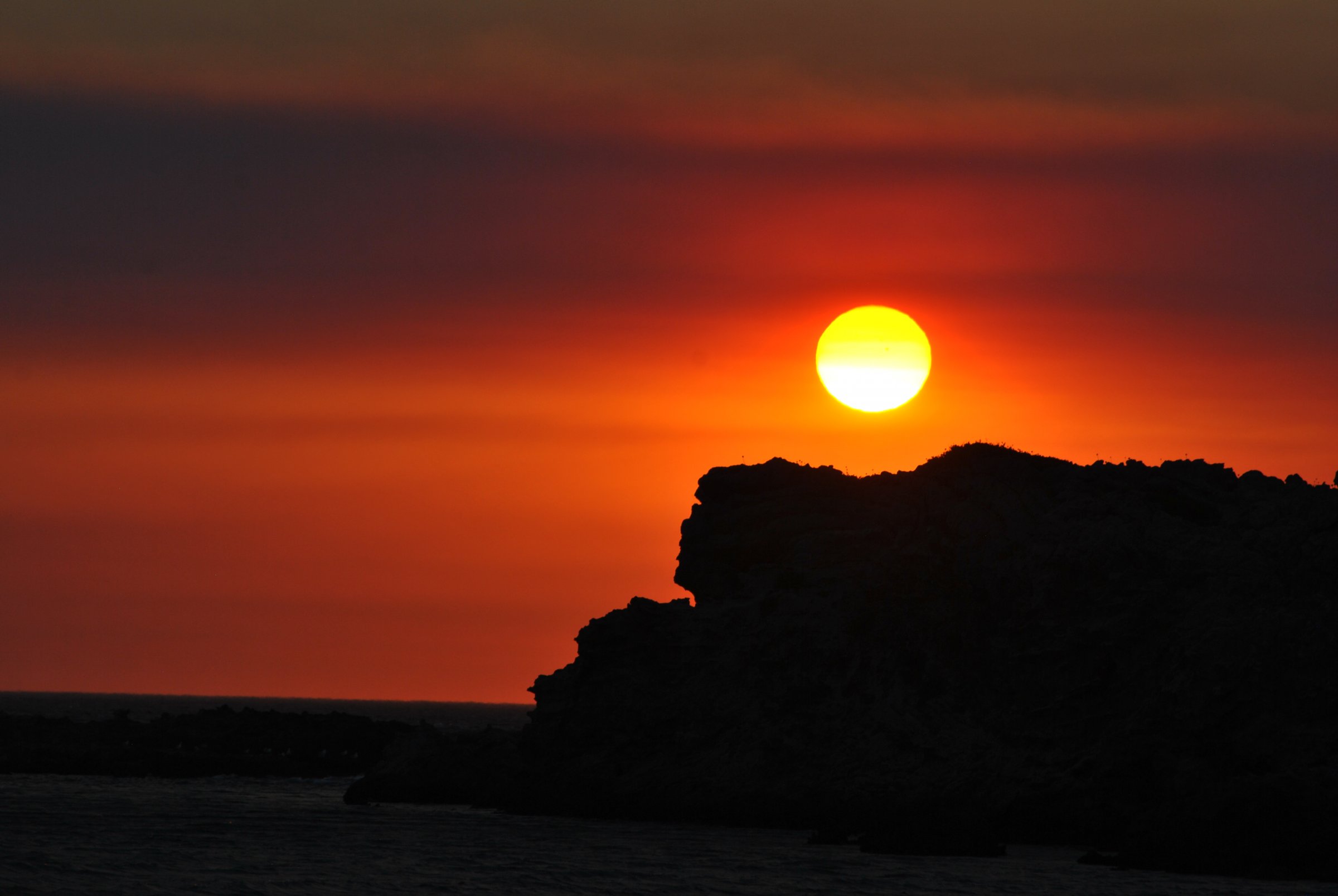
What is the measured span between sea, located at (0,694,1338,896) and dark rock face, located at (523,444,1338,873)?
2.76m

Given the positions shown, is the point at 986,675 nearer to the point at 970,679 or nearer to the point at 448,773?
the point at 970,679

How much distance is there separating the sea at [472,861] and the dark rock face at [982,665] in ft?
9.06

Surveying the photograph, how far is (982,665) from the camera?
71.4 m

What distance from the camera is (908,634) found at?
73.2m

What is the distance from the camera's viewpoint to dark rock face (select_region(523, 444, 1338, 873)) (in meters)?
62.2

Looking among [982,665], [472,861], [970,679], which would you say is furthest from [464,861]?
[982,665]

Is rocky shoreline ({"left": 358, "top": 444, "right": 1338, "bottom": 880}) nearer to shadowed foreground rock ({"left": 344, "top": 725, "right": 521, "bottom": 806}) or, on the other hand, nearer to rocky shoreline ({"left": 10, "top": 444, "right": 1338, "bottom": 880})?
rocky shoreline ({"left": 10, "top": 444, "right": 1338, "bottom": 880})

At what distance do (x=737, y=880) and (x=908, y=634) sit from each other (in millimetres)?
23706

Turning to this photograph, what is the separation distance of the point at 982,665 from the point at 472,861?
80.4 feet

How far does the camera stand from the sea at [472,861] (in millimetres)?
49594

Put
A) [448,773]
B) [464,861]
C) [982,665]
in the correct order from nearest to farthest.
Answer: [464,861]
[982,665]
[448,773]

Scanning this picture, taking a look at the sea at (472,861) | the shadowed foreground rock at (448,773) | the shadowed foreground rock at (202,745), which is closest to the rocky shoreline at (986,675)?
the shadowed foreground rock at (448,773)

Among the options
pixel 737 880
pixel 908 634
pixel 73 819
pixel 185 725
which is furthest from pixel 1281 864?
pixel 185 725

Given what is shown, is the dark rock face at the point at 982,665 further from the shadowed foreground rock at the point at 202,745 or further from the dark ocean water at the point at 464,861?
the shadowed foreground rock at the point at 202,745
